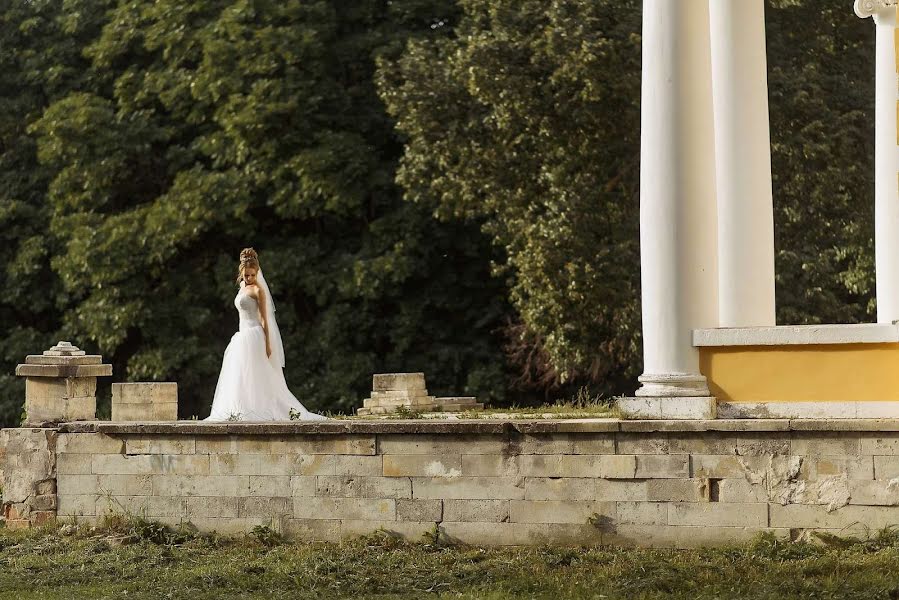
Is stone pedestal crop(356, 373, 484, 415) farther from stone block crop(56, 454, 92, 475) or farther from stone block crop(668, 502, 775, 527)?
stone block crop(668, 502, 775, 527)

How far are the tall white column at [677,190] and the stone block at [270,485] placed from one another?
3.59 m

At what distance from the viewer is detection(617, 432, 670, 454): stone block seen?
14250 millimetres

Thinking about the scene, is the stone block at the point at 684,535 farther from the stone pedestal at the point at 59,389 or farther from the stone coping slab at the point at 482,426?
the stone pedestal at the point at 59,389

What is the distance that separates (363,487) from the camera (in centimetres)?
1524

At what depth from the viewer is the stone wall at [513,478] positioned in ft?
45.3

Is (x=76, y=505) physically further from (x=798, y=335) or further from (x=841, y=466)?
(x=841, y=466)

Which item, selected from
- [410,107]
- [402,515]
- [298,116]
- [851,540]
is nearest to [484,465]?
[402,515]

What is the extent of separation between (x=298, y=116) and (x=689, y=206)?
55.2 feet

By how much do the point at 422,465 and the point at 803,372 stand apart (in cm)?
363

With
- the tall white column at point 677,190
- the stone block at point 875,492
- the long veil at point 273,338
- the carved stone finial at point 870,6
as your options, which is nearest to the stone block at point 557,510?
the tall white column at point 677,190

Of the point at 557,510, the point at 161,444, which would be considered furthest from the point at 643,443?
the point at 161,444

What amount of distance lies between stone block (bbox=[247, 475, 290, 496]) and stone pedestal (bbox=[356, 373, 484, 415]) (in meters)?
8.19

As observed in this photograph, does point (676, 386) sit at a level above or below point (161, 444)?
above

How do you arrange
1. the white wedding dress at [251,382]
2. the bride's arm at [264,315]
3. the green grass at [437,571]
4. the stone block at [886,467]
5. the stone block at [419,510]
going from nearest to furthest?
the green grass at [437,571], the stone block at [886,467], the stone block at [419,510], the white wedding dress at [251,382], the bride's arm at [264,315]
